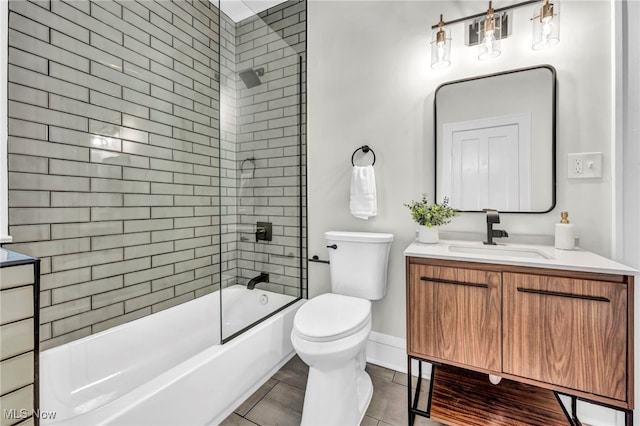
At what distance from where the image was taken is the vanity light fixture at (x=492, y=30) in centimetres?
141

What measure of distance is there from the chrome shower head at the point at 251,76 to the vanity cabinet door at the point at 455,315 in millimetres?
1628

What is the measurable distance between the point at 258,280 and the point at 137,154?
1.17 metres

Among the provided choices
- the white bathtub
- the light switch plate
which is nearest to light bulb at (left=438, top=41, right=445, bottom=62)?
the light switch plate

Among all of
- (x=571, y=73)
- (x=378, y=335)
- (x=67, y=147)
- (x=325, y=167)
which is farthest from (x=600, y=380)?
(x=67, y=147)

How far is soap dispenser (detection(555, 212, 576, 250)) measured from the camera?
1358 millimetres

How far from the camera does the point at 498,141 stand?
1.57 meters

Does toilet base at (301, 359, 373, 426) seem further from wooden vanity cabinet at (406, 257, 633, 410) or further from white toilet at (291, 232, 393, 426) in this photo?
wooden vanity cabinet at (406, 257, 633, 410)

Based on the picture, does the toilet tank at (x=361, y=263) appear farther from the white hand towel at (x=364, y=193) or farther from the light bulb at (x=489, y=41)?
the light bulb at (x=489, y=41)

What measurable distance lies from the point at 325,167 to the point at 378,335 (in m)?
1.26

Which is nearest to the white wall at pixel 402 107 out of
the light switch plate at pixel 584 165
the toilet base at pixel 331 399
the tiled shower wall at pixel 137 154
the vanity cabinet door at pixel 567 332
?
the light switch plate at pixel 584 165

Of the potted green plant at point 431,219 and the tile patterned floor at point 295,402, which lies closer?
the tile patterned floor at point 295,402

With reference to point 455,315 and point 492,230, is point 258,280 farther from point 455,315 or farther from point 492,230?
point 492,230

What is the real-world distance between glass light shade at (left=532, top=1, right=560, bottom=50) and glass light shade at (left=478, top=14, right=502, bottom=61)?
0.54 ft

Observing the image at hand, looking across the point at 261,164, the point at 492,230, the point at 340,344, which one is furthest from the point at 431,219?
the point at 261,164
